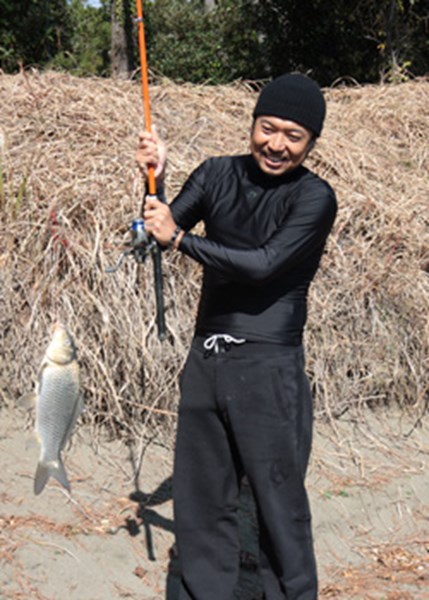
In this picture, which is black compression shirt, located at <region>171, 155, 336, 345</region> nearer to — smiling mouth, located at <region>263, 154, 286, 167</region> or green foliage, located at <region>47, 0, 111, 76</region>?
smiling mouth, located at <region>263, 154, 286, 167</region>

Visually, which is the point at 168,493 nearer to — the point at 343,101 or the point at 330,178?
the point at 330,178

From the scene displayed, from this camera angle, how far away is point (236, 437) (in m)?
3.05

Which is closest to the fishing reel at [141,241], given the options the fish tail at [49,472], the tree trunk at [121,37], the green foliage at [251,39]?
the fish tail at [49,472]

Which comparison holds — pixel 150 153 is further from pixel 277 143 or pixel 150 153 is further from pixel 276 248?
pixel 276 248

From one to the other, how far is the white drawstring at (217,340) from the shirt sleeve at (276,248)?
9.7 inches

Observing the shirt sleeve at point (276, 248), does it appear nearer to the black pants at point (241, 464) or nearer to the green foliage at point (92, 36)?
the black pants at point (241, 464)

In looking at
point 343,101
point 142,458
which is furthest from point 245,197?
point 343,101

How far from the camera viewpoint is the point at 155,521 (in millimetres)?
4438

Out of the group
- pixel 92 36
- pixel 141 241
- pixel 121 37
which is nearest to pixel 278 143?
pixel 141 241

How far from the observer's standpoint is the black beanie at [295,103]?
117 inches

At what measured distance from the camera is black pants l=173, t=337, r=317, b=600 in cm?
303

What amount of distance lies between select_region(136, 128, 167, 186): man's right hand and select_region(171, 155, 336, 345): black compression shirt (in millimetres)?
149

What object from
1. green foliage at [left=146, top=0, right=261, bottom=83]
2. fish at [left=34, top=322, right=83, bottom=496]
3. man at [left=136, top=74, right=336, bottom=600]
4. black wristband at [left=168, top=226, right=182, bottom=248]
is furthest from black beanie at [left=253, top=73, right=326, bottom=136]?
green foliage at [left=146, top=0, right=261, bottom=83]

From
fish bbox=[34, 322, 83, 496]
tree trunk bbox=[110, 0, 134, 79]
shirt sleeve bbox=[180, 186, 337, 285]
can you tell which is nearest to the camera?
fish bbox=[34, 322, 83, 496]
